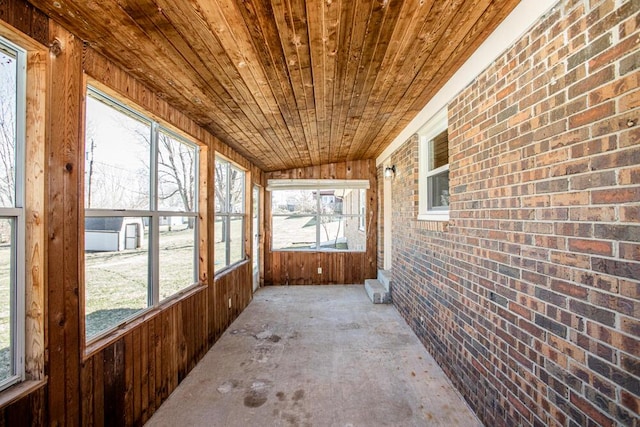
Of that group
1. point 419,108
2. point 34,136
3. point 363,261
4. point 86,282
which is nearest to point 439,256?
point 419,108

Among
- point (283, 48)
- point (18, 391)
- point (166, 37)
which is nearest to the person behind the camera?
point (18, 391)

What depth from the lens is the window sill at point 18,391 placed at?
1.19 m

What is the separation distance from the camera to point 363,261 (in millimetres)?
6242

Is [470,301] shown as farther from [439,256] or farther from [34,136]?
[34,136]

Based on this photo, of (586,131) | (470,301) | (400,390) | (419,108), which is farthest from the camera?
(419,108)

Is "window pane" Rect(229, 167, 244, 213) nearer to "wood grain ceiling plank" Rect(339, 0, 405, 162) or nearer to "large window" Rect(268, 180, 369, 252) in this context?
"large window" Rect(268, 180, 369, 252)

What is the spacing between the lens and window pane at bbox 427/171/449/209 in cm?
303

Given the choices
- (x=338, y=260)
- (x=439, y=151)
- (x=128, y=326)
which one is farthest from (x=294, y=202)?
(x=128, y=326)

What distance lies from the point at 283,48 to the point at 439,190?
2250 mm

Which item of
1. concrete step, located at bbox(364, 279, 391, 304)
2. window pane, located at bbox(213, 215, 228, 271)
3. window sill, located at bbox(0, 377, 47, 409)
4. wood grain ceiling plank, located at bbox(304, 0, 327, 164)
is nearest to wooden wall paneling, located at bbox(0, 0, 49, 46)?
wood grain ceiling plank, located at bbox(304, 0, 327, 164)

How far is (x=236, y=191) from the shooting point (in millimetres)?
4641

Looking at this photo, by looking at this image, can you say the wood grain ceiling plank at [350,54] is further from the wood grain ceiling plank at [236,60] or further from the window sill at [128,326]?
the window sill at [128,326]

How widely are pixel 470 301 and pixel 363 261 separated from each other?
4.05 meters

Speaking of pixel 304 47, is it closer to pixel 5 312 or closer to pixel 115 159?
pixel 115 159
